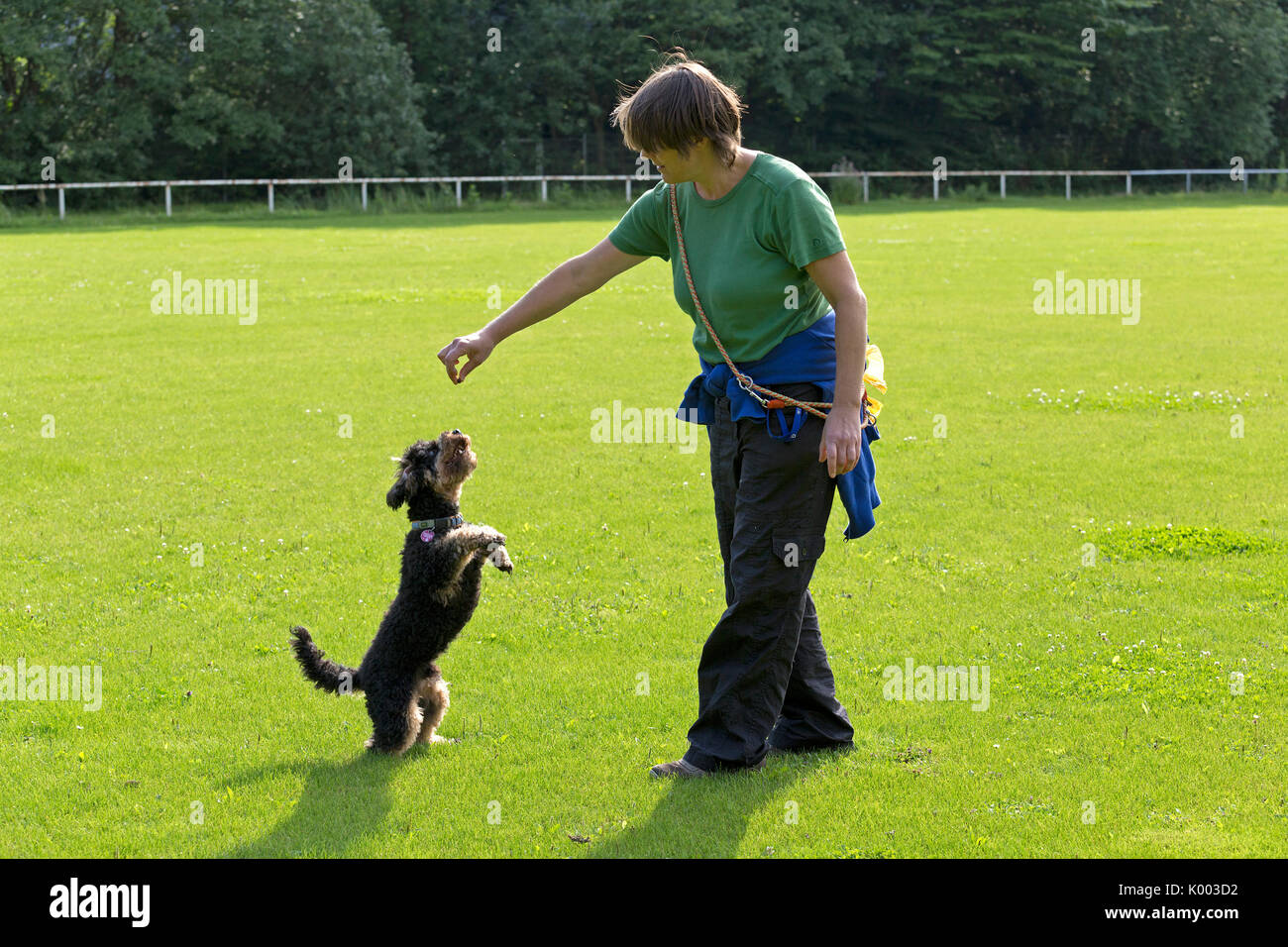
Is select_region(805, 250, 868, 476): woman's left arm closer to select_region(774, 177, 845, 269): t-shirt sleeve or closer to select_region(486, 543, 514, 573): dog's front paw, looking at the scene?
select_region(774, 177, 845, 269): t-shirt sleeve

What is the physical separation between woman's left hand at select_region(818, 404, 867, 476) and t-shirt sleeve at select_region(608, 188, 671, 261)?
1026 millimetres

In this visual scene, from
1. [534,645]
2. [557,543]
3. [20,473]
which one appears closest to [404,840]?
[534,645]

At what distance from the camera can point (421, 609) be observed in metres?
5.66

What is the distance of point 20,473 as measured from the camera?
10.4m

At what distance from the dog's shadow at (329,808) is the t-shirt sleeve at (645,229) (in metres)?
2.33

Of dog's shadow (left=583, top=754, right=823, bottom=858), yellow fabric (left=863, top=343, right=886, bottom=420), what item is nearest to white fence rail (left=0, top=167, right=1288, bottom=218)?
yellow fabric (left=863, top=343, right=886, bottom=420)

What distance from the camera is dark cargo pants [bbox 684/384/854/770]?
16.4 ft

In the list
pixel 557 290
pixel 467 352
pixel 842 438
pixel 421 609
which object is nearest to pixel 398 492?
pixel 421 609

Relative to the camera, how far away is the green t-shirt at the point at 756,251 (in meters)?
4.67

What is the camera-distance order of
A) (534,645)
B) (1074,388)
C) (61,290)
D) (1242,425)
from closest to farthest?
1. (534,645)
2. (1242,425)
3. (1074,388)
4. (61,290)

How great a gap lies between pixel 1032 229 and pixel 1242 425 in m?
22.6

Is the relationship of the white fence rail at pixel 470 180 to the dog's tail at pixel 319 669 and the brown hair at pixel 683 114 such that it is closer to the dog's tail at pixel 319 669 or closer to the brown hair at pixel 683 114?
the dog's tail at pixel 319 669
